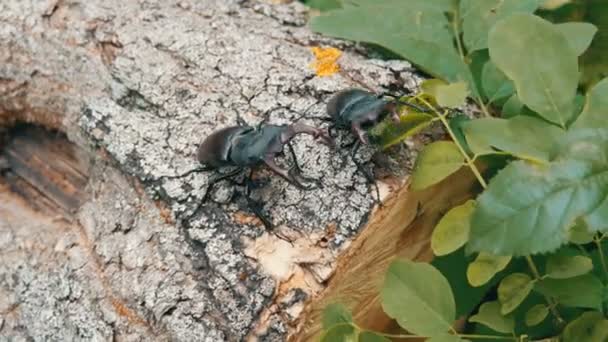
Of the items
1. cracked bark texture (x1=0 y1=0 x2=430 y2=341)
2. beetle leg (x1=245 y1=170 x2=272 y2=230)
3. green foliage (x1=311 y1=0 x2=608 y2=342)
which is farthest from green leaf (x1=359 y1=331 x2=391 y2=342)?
beetle leg (x1=245 y1=170 x2=272 y2=230)

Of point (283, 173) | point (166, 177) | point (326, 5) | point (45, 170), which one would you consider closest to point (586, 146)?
point (283, 173)

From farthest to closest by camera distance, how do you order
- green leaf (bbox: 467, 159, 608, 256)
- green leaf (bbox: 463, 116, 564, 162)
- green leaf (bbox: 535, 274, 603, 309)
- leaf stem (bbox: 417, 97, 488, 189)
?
leaf stem (bbox: 417, 97, 488, 189), green leaf (bbox: 535, 274, 603, 309), green leaf (bbox: 463, 116, 564, 162), green leaf (bbox: 467, 159, 608, 256)

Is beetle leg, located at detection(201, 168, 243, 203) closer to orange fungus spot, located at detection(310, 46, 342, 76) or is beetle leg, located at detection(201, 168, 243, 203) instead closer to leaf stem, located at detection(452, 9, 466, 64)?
orange fungus spot, located at detection(310, 46, 342, 76)

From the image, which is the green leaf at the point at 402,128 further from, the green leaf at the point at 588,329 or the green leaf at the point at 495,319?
the green leaf at the point at 588,329

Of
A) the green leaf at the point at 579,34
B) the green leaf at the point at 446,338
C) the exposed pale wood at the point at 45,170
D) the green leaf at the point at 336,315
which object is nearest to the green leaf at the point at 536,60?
the green leaf at the point at 579,34

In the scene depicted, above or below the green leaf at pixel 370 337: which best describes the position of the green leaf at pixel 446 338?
above

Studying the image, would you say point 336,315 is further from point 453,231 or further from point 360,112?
point 360,112
